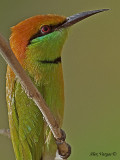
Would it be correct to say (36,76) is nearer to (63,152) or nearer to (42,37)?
(42,37)

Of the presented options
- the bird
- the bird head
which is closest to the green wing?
the bird

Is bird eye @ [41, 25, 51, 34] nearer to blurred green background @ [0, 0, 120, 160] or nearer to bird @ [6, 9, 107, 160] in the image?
bird @ [6, 9, 107, 160]

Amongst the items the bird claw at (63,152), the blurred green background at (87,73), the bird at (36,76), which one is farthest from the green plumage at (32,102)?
the blurred green background at (87,73)

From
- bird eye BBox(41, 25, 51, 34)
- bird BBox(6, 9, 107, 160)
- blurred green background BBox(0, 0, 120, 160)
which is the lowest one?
blurred green background BBox(0, 0, 120, 160)

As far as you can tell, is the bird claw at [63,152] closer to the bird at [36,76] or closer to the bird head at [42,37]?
the bird at [36,76]

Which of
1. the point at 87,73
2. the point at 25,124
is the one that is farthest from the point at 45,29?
the point at 87,73

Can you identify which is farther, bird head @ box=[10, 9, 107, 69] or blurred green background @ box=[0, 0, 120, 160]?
blurred green background @ box=[0, 0, 120, 160]
